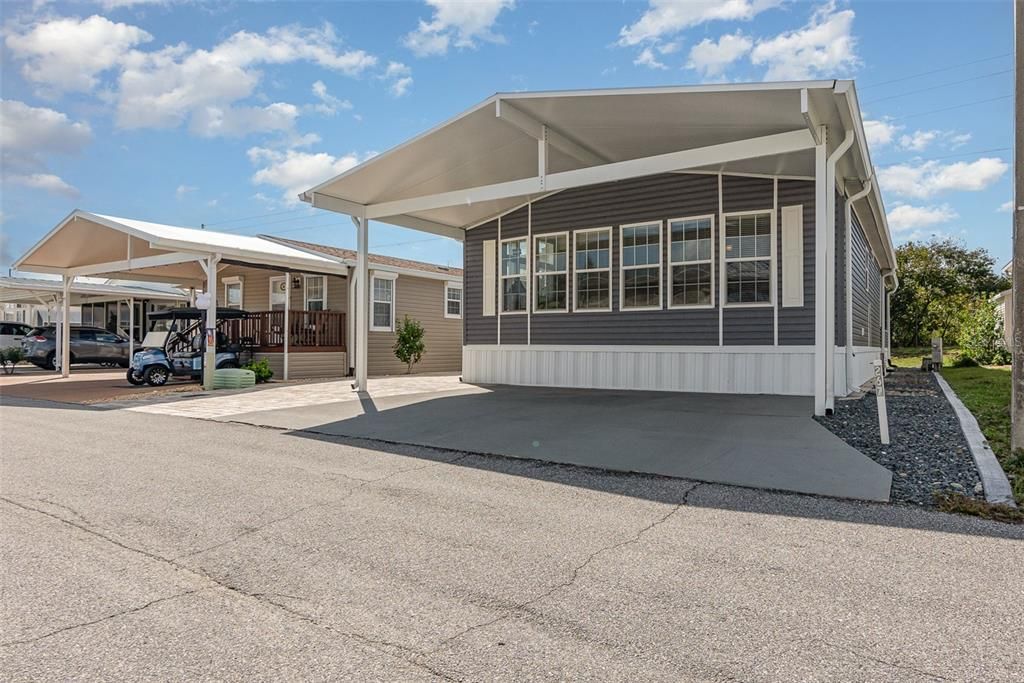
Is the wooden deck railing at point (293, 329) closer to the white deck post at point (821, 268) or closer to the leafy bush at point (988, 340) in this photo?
the white deck post at point (821, 268)

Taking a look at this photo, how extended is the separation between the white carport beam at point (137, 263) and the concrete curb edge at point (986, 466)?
1438cm

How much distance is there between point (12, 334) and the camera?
25156 mm

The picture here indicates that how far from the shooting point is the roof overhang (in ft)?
26.1

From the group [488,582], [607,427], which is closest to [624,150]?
[607,427]

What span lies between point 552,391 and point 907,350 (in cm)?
2834

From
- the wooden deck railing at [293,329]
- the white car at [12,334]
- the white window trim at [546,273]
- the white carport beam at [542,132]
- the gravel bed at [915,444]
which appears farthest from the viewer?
the white car at [12,334]

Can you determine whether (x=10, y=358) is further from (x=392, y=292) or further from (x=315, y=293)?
(x=392, y=292)

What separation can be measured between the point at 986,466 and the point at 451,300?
1741cm

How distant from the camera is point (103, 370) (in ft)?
71.2

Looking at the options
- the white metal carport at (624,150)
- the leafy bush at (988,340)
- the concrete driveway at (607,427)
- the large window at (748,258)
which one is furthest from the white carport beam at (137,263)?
the leafy bush at (988,340)

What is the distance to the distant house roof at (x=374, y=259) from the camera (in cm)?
1850

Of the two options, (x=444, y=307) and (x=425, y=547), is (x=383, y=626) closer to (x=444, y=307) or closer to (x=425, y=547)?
(x=425, y=547)

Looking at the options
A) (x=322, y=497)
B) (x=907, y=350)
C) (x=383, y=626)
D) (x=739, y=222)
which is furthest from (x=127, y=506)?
(x=907, y=350)

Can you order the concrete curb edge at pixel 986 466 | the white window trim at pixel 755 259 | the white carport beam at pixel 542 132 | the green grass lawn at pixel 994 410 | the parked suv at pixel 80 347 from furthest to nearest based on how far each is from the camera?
the parked suv at pixel 80 347, the white window trim at pixel 755 259, the white carport beam at pixel 542 132, the green grass lawn at pixel 994 410, the concrete curb edge at pixel 986 466
